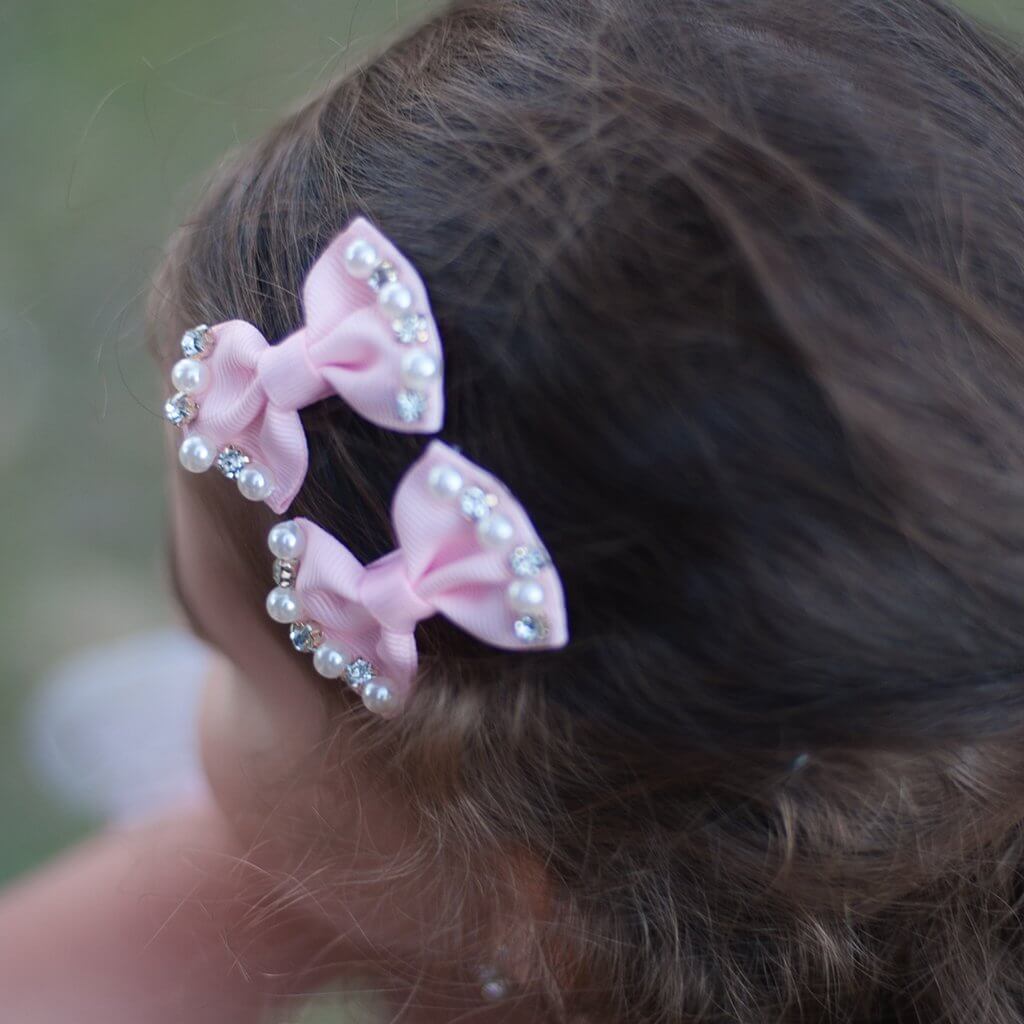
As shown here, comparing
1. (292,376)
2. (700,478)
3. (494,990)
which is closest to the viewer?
(700,478)

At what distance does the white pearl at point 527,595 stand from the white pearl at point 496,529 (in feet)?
0.09

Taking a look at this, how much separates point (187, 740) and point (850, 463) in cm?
105

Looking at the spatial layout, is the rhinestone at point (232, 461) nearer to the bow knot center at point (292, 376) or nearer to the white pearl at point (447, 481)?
the bow knot center at point (292, 376)

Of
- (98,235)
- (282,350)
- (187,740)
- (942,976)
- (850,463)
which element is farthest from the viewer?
(98,235)

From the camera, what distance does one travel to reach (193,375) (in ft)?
2.61

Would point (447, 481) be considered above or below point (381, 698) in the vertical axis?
above

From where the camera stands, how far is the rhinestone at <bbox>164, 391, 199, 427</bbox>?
2.65ft

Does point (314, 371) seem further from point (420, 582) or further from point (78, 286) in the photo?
point (78, 286)

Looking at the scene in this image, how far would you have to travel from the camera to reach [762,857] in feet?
2.45

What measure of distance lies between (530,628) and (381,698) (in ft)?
0.48

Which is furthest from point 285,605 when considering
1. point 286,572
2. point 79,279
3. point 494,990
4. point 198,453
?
point 79,279

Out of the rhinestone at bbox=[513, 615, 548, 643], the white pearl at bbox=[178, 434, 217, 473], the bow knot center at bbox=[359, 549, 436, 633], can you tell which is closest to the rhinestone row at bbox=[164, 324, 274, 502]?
the white pearl at bbox=[178, 434, 217, 473]

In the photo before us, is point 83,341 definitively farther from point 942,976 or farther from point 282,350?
point 942,976

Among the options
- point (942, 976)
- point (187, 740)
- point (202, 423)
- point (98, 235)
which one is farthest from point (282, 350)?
point (98, 235)
